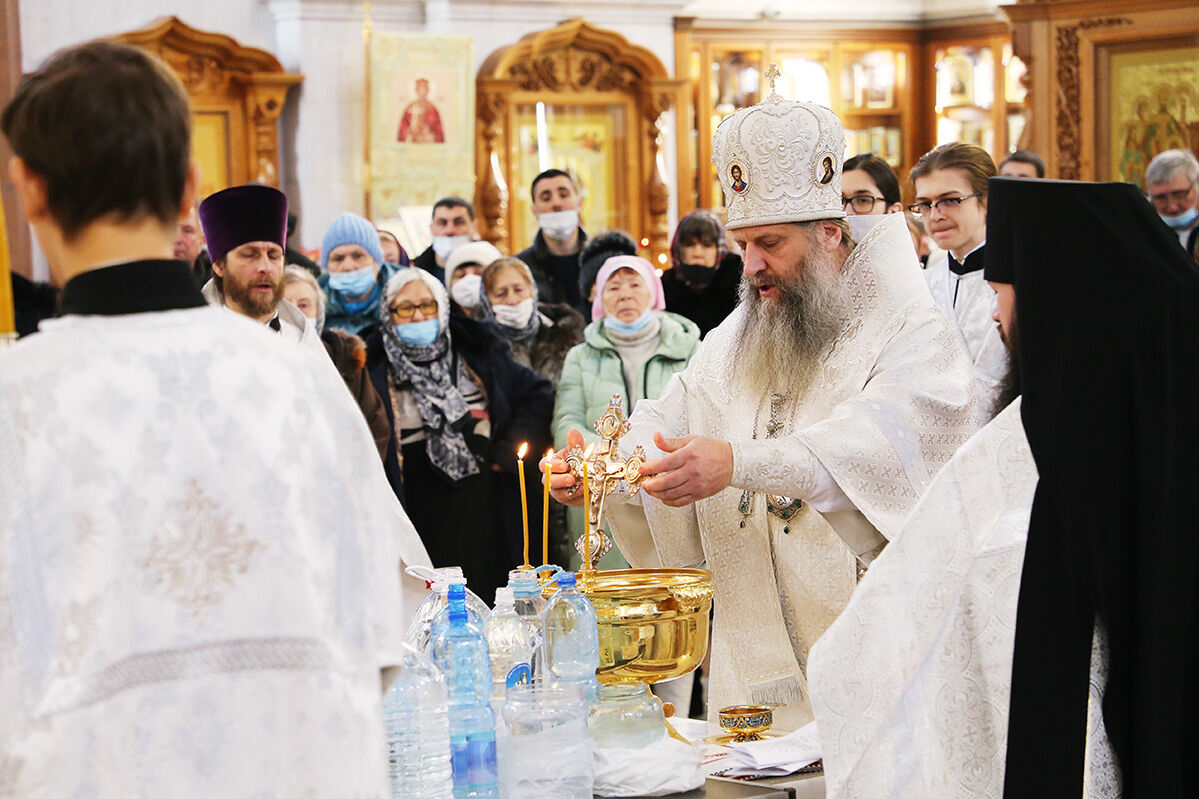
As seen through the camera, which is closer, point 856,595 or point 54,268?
point 54,268

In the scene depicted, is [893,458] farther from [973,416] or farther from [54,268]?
[54,268]

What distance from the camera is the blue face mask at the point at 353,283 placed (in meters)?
5.99

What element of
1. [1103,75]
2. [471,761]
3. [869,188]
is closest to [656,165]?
[1103,75]

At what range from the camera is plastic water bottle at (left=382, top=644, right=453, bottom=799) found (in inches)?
96.0

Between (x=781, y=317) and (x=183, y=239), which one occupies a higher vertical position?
(x=183, y=239)

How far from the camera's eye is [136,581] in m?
1.61

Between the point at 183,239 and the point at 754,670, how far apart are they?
3137 millimetres

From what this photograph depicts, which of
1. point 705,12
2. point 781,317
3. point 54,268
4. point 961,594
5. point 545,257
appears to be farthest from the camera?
point 705,12

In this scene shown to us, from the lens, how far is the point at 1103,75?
31.9ft

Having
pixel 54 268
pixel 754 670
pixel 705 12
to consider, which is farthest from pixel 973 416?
pixel 705 12

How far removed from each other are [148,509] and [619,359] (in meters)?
4.00

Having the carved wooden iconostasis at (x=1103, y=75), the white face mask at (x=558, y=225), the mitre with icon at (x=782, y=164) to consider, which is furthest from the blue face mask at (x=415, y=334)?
the carved wooden iconostasis at (x=1103, y=75)

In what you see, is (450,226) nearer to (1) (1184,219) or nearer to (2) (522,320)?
(2) (522,320)

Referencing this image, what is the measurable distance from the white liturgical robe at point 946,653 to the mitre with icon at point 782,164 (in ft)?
3.93
